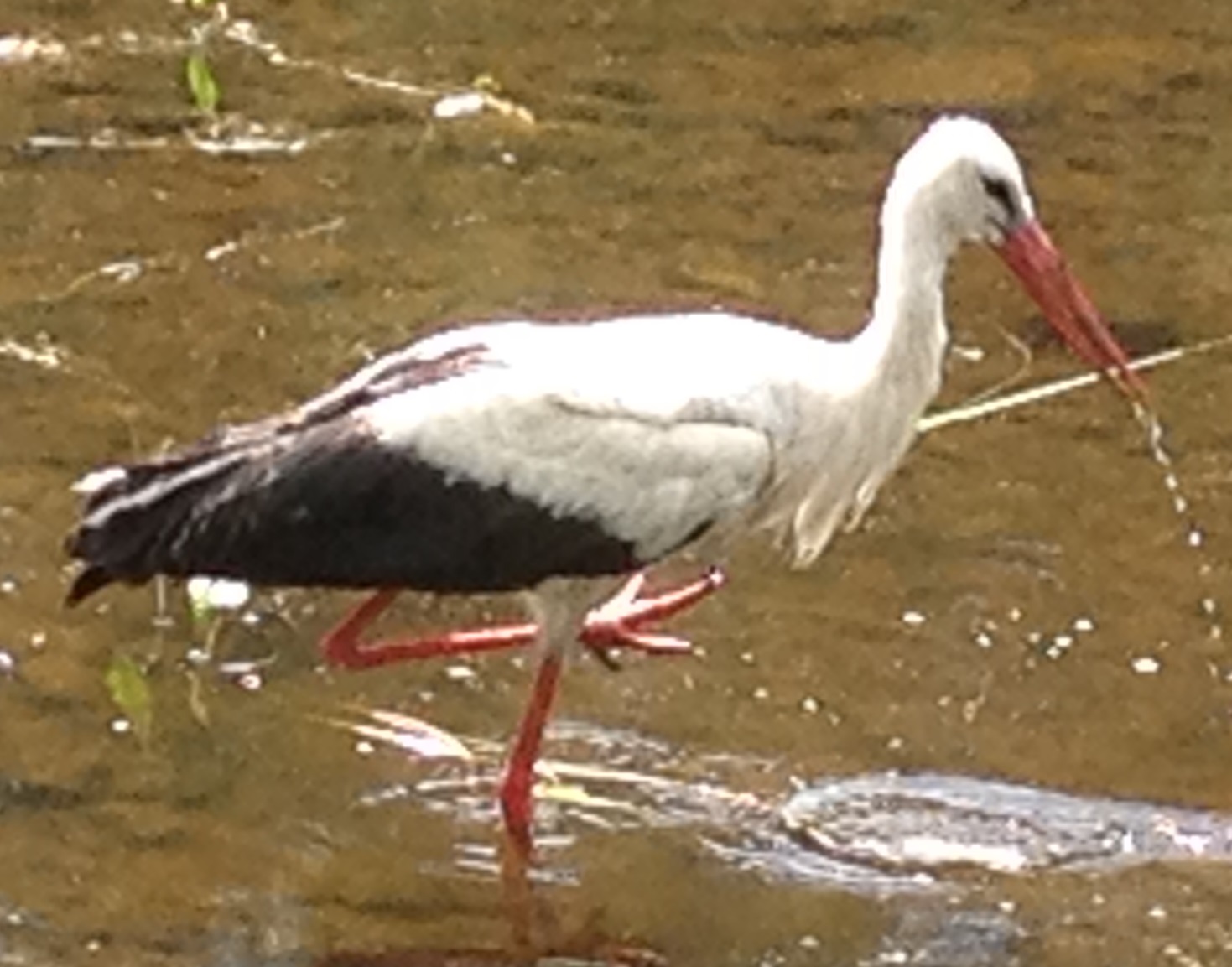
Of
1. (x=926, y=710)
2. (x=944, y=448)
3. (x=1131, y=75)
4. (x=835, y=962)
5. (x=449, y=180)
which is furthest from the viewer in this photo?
(x=1131, y=75)

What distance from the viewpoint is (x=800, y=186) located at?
31.5 feet

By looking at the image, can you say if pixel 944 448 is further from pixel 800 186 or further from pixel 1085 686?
pixel 800 186

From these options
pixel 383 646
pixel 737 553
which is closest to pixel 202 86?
pixel 737 553

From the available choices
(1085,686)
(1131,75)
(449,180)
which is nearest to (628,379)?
(1085,686)

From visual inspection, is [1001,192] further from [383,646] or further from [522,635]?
[383,646]

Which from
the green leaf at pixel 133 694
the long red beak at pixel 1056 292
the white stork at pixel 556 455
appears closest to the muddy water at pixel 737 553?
the green leaf at pixel 133 694

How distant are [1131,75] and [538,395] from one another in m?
5.17

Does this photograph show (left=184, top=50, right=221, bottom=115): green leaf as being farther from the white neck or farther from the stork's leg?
the white neck

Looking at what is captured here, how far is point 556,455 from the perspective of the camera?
6.00 metres

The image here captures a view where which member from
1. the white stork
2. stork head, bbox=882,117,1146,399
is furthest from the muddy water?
stork head, bbox=882,117,1146,399

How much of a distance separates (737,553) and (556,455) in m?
1.38

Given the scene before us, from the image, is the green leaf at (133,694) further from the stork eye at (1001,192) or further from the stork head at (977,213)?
the stork eye at (1001,192)

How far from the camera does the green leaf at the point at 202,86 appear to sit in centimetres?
973

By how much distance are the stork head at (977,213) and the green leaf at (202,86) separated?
12.5 feet
